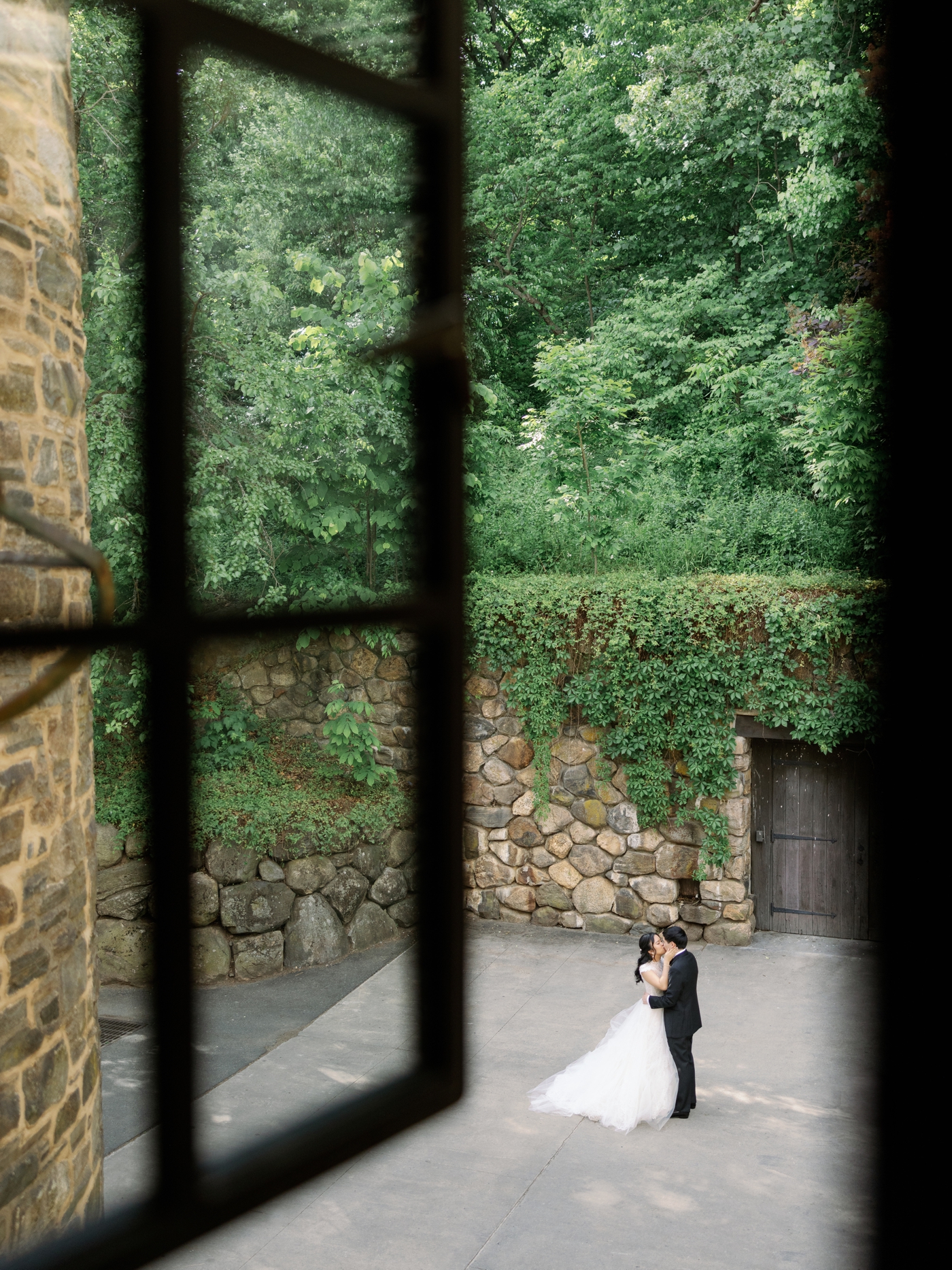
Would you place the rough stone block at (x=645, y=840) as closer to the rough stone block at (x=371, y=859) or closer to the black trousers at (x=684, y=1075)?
the rough stone block at (x=371, y=859)

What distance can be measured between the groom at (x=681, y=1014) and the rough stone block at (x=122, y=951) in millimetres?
3507

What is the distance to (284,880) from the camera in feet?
23.5

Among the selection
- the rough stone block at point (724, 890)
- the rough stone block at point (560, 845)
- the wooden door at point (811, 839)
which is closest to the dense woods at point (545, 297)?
the wooden door at point (811, 839)

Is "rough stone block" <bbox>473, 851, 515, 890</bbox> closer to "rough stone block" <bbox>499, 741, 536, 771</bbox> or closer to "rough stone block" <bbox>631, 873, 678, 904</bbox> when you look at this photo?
"rough stone block" <bbox>499, 741, 536, 771</bbox>

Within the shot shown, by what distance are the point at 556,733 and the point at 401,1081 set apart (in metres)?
6.61

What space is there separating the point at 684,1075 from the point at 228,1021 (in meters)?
2.75

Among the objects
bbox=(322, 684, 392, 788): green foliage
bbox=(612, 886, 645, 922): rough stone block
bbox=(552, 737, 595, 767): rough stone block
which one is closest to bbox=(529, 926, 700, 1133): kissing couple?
bbox=(612, 886, 645, 922): rough stone block

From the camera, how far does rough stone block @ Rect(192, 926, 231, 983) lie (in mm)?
6875

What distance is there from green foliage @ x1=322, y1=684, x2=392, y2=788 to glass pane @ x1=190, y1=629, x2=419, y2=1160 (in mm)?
15

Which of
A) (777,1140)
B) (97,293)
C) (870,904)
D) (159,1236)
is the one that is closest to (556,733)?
(870,904)

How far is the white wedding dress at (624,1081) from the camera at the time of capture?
514 centimetres

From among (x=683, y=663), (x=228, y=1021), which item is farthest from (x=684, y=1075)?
(x=683, y=663)

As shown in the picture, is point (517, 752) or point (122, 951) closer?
point (122, 951)

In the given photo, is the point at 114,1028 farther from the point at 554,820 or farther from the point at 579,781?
the point at 579,781
